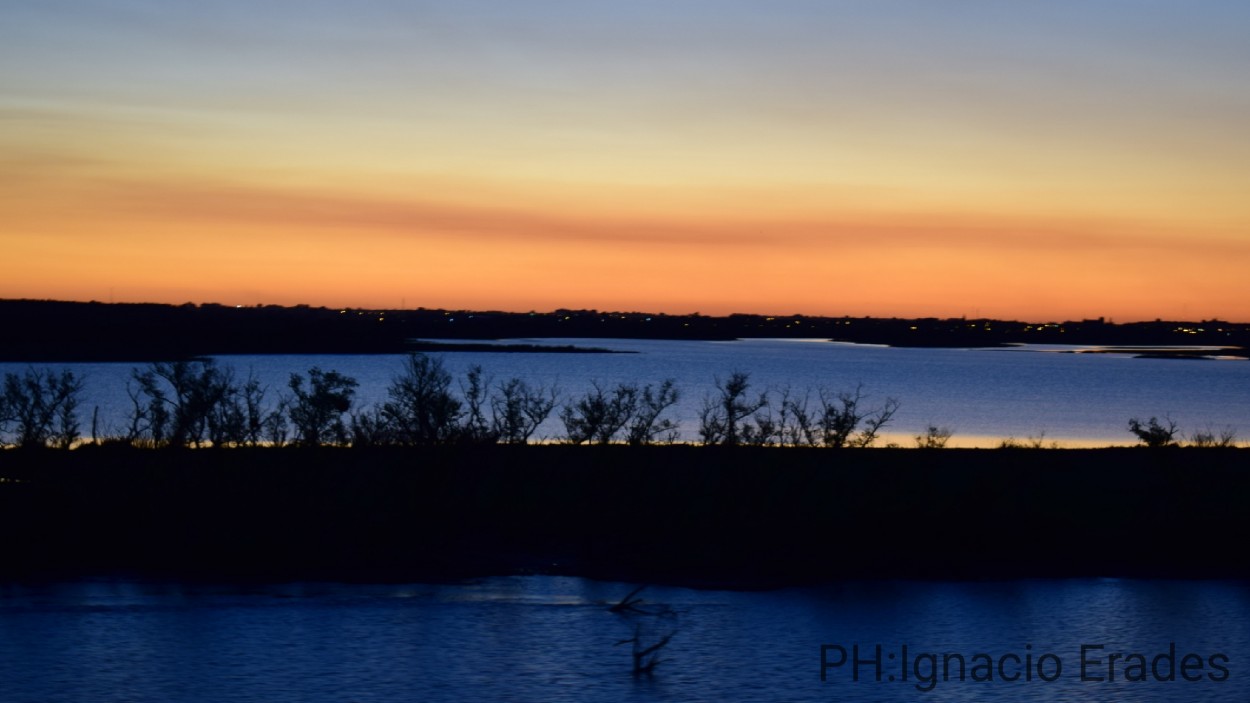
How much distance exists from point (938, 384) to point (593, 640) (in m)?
79.7

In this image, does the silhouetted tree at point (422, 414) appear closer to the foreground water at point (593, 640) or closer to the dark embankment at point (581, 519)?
the dark embankment at point (581, 519)

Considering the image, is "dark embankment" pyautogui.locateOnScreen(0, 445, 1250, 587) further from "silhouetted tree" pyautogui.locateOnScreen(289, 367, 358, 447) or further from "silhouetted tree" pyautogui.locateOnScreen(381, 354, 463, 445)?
"silhouetted tree" pyautogui.locateOnScreen(289, 367, 358, 447)

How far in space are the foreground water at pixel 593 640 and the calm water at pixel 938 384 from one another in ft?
45.6

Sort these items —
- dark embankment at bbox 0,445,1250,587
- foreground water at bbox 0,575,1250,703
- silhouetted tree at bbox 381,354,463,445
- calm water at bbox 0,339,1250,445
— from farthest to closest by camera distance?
calm water at bbox 0,339,1250,445 < silhouetted tree at bbox 381,354,463,445 < dark embankment at bbox 0,445,1250,587 < foreground water at bbox 0,575,1250,703

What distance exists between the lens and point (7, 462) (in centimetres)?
2747

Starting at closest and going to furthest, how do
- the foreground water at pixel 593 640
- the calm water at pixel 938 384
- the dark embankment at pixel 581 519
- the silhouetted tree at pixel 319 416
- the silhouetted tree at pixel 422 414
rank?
the foreground water at pixel 593 640 < the dark embankment at pixel 581 519 < the silhouetted tree at pixel 422 414 < the silhouetted tree at pixel 319 416 < the calm water at pixel 938 384

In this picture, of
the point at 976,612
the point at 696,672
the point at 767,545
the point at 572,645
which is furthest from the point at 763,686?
the point at 767,545

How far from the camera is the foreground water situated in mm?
14352

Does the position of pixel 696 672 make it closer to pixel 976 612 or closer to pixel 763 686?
pixel 763 686

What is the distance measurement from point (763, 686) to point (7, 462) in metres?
19.8

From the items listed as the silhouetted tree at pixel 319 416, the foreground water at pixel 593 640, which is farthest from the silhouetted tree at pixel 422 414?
the foreground water at pixel 593 640

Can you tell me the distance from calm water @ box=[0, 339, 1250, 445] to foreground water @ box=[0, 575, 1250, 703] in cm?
1390

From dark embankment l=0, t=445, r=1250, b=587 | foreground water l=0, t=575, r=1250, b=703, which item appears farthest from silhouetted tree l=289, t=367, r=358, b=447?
foreground water l=0, t=575, r=1250, b=703

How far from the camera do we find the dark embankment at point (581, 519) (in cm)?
2147
